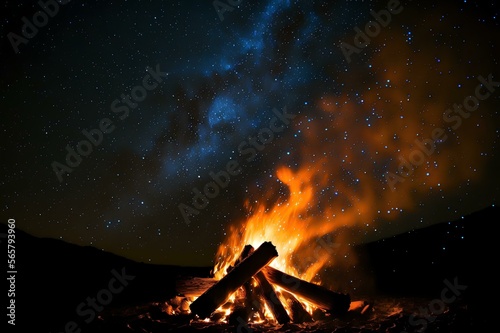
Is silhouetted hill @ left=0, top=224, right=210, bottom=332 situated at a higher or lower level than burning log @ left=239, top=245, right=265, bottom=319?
higher

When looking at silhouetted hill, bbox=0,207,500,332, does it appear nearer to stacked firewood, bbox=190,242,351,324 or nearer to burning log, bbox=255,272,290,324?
stacked firewood, bbox=190,242,351,324

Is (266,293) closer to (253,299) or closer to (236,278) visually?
(253,299)

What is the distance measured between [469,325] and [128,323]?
6134mm

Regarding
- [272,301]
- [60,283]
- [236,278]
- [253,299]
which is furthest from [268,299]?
[60,283]

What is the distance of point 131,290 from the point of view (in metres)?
7.91

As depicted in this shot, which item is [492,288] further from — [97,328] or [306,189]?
[97,328]

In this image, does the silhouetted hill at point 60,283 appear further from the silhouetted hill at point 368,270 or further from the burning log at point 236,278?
the burning log at point 236,278

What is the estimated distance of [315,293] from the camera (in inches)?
257

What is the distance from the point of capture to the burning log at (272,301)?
244 inches

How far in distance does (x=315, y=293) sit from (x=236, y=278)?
1.88m

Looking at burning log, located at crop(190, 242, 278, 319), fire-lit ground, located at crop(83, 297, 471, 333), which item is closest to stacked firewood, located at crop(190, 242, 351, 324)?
burning log, located at crop(190, 242, 278, 319)

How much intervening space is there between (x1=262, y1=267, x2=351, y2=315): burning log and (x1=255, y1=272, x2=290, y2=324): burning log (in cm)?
19

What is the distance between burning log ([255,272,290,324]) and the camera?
244 inches

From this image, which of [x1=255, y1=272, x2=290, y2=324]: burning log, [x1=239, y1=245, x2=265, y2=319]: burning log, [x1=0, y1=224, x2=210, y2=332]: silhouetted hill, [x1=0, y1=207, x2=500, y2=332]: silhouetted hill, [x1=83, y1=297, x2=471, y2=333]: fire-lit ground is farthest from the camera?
[x1=0, y1=207, x2=500, y2=332]: silhouetted hill
